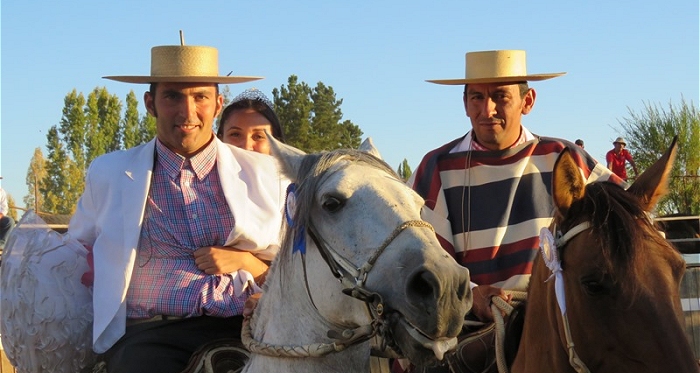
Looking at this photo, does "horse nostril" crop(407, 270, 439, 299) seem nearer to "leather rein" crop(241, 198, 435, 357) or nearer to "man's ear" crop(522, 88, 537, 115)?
"leather rein" crop(241, 198, 435, 357)

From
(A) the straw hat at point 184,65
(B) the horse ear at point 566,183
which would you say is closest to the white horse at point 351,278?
(B) the horse ear at point 566,183

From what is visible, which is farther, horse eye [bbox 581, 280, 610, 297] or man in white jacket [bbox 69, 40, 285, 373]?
man in white jacket [bbox 69, 40, 285, 373]

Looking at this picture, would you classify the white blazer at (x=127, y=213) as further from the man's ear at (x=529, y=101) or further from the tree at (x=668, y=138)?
the tree at (x=668, y=138)

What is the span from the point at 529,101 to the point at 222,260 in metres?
2.29

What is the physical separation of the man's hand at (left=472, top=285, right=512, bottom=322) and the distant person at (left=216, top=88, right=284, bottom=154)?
2.64m

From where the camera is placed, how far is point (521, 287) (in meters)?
4.82

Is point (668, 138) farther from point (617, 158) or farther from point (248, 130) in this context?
point (248, 130)

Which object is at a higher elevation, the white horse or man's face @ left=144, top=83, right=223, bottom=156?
man's face @ left=144, top=83, right=223, bottom=156

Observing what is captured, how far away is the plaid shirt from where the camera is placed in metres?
4.30

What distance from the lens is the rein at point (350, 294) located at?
119 inches

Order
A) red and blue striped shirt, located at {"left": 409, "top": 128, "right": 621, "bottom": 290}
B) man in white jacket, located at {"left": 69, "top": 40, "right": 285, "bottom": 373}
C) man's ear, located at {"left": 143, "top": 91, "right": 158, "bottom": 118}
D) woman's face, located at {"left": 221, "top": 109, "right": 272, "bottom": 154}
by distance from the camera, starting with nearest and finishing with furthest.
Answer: man in white jacket, located at {"left": 69, "top": 40, "right": 285, "bottom": 373} < man's ear, located at {"left": 143, "top": 91, "right": 158, "bottom": 118} < red and blue striped shirt, located at {"left": 409, "top": 128, "right": 621, "bottom": 290} < woman's face, located at {"left": 221, "top": 109, "right": 272, "bottom": 154}

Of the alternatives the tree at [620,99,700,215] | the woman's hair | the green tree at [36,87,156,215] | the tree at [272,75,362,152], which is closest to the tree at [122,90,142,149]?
the green tree at [36,87,156,215]

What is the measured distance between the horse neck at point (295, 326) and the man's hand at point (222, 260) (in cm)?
73

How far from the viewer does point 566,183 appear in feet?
Result: 12.3
